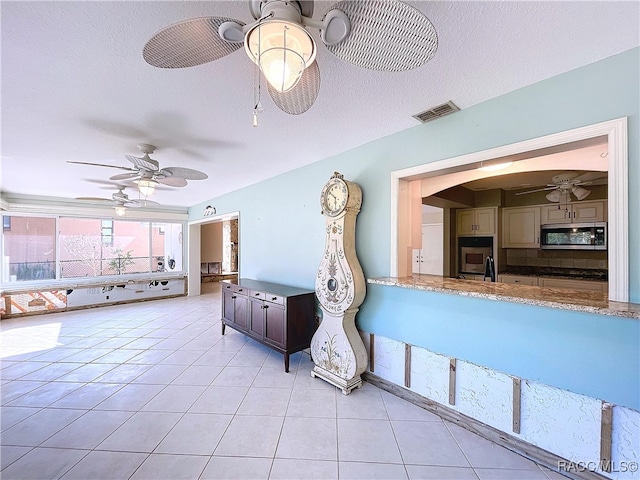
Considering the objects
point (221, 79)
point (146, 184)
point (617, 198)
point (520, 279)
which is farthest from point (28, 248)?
point (520, 279)

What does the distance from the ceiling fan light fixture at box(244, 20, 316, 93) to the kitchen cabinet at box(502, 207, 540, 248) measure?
510 cm

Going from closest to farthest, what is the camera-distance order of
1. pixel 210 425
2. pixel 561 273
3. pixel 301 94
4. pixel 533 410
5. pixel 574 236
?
pixel 301 94 → pixel 533 410 → pixel 210 425 → pixel 574 236 → pixel 561 273

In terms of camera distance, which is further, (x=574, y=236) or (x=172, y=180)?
(x=574, y=236)

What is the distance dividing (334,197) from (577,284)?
13.1 feet

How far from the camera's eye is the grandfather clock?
8.20ft

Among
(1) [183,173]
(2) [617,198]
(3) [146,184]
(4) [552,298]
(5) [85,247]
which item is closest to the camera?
(2) [617,198]

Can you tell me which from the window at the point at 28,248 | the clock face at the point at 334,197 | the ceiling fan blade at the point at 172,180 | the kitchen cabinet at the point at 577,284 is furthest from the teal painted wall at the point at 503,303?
the window at the point at 28,248

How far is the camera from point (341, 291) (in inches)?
99.9

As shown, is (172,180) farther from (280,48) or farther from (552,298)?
(552,298)

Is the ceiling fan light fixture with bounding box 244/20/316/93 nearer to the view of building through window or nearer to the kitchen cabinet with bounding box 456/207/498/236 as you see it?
the kitchen cabinet with bounding box 456/207/498/236

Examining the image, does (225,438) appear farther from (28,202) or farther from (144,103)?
(28,202)

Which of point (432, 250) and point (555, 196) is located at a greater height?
point (555, 196)

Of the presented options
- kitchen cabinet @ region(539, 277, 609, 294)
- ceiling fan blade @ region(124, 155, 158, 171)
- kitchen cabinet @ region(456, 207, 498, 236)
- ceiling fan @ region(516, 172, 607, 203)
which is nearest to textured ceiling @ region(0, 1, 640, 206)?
ceiling fan blade @ region(124, 155, 158, 171)

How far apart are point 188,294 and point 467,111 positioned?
722 cm
